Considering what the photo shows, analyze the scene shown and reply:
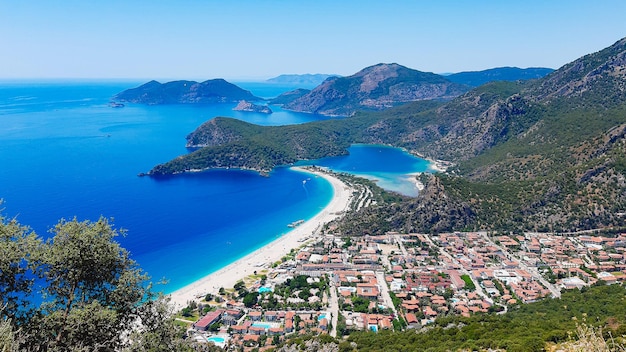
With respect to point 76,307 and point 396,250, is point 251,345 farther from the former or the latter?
point 396,250

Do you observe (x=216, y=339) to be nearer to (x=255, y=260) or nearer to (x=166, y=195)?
(x=255, y=260)

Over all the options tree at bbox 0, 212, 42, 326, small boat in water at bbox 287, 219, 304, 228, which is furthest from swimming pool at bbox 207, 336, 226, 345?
small boat in water at bbox 287, 219, 304, 228

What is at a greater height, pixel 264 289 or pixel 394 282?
pixel 394 282

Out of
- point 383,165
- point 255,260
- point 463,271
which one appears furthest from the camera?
point 383,165

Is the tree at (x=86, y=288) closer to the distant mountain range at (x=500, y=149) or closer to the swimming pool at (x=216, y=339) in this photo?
the swimming pool at (x=216, y=339)

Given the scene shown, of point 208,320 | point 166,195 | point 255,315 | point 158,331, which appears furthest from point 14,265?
point 166,195

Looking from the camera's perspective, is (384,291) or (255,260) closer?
Answer: (384,291)
